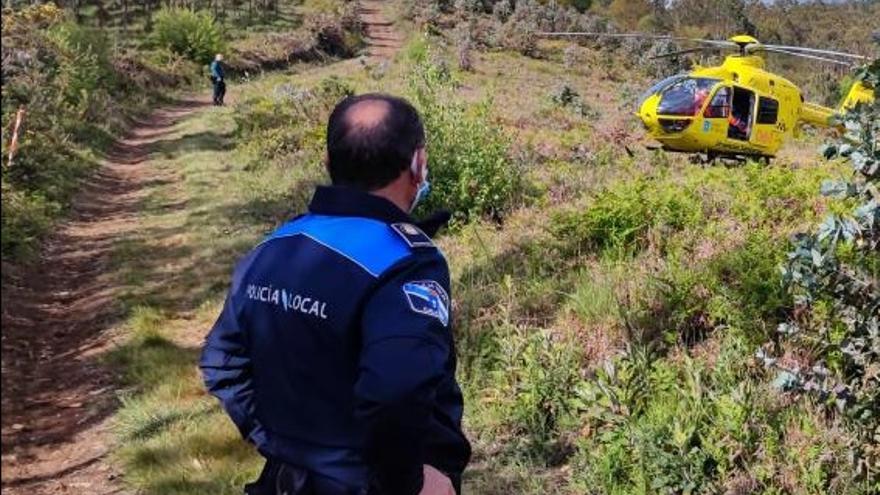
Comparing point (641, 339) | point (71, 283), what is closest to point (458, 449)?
point (641, 339)

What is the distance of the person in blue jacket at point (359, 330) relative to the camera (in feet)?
6.27

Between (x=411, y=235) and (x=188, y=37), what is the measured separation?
117 ft

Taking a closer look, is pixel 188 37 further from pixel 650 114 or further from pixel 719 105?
pixel 719 105

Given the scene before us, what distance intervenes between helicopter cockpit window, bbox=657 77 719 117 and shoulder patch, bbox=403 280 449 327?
12.0 metres

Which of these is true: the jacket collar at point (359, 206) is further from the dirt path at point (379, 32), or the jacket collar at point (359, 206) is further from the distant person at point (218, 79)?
the dirt path at point (379, 32)

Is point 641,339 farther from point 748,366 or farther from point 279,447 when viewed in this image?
point 279,447

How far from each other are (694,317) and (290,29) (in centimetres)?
4557

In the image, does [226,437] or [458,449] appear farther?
[226,437]

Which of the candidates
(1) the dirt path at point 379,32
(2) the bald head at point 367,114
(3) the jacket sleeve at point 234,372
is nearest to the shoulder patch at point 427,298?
(2) the bald head at point 367,114

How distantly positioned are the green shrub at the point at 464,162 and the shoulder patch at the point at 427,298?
7.33m

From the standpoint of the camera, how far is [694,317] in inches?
230

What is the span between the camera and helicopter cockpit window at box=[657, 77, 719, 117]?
13.2 metres

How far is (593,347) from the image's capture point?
572 cm

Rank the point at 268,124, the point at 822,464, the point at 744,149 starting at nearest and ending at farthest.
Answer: the point at 822,464, the point at 744,149, the point at 268,124
